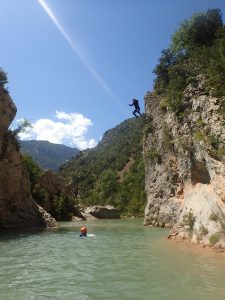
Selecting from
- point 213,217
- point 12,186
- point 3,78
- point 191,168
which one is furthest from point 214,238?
point 3,78

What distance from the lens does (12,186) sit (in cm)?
3819

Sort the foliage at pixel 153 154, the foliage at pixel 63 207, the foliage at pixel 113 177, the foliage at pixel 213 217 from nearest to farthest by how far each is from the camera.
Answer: the foliage at pixel 213 217 → the foliage at pixel 153 154 → the foliage at pixel 63 207 → the foliage at pixel 113 177

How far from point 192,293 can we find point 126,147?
12792 cm

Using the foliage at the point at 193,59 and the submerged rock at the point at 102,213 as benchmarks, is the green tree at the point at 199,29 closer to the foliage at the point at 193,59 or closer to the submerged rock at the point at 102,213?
the foliage at the point at 193,59

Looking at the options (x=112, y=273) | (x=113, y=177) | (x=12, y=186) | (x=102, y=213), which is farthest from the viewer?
(x=113, y=177)

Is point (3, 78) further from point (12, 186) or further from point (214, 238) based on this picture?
point (214, 238)

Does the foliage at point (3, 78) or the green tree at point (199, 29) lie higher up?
the green tree at point (199, 29)

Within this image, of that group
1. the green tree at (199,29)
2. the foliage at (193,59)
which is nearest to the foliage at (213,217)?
the foliage at (193,59)

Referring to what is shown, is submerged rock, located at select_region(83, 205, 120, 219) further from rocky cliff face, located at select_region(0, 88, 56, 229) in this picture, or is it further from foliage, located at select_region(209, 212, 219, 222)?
foliage, located at select_region(209, 212, 219, 222)

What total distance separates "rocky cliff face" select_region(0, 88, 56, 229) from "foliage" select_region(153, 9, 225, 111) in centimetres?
1576

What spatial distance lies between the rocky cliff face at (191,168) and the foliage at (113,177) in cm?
3596

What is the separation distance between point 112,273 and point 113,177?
98.8m

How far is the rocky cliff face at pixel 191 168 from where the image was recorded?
21.2 m

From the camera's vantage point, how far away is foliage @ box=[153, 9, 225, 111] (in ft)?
82.8
